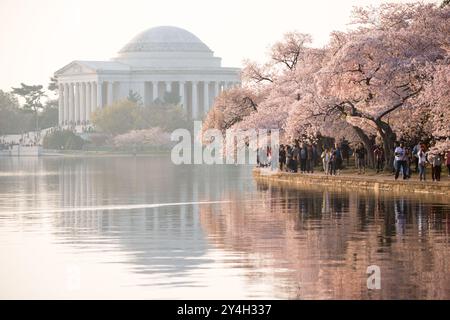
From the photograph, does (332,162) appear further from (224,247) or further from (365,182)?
(224,247)

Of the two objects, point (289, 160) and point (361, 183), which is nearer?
point (361, 183)

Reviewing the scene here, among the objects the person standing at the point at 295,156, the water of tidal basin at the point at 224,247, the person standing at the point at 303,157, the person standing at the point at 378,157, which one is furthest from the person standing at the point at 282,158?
the water of tidal basin at the point at 224,247

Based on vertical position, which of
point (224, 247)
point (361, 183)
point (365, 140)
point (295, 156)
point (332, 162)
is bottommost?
point (224, 247)

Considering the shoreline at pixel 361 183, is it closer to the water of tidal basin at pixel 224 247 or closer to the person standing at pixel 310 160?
the person standing at pixel 310 160

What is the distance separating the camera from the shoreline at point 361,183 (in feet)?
167

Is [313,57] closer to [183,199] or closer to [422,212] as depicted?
[183,199]

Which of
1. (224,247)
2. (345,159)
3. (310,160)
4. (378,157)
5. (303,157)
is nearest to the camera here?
(224,247)

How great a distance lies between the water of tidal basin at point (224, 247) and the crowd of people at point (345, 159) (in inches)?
257

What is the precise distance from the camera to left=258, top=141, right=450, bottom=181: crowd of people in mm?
56938

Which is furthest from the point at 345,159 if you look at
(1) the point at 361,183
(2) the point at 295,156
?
(1) the point at 361,183

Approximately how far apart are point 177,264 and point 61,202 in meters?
23.7

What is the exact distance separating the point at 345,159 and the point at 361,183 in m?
26.8

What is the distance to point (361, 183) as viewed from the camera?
5781 cm
